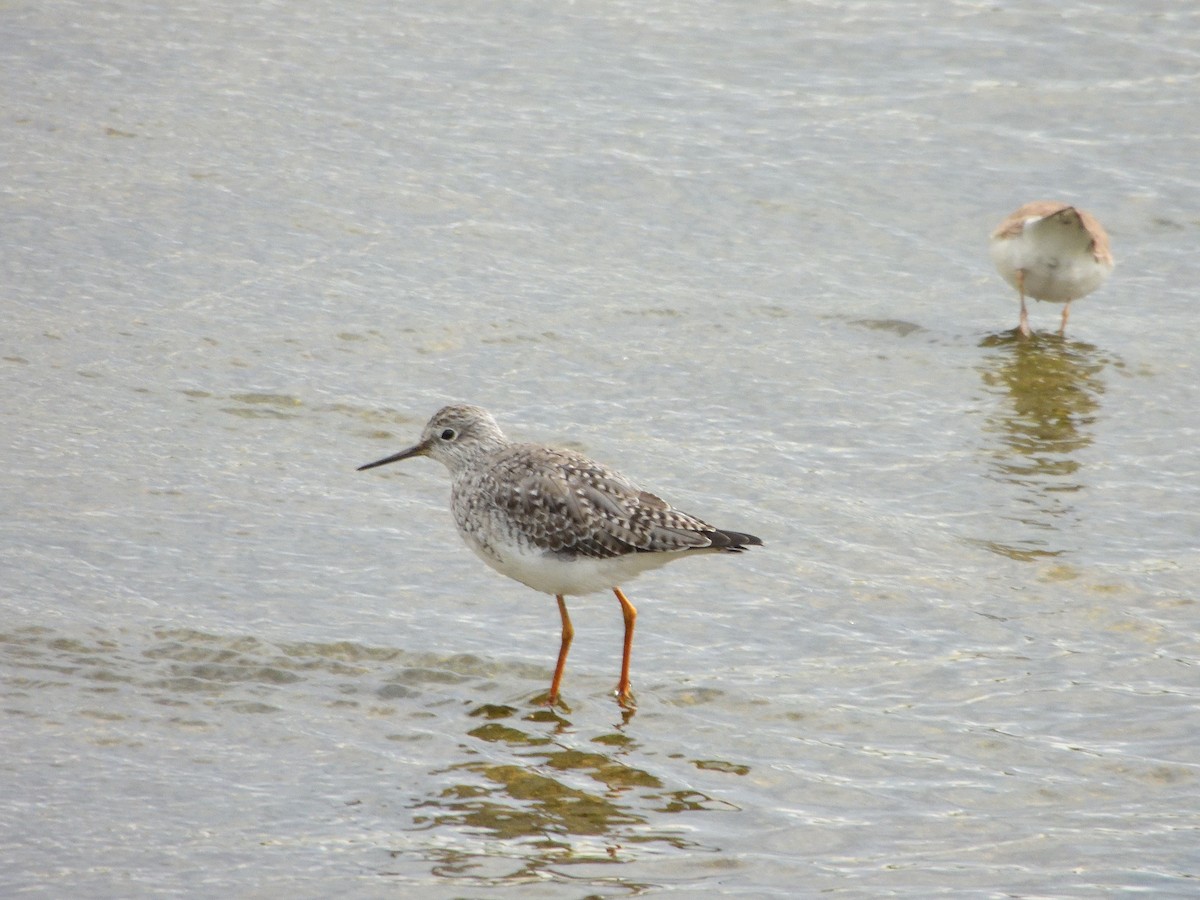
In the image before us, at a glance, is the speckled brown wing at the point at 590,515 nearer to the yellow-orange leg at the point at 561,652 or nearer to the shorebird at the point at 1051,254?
the yellow-orange leg at the point at 561,652

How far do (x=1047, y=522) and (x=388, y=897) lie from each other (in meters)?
4.55

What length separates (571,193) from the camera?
11.9 metres

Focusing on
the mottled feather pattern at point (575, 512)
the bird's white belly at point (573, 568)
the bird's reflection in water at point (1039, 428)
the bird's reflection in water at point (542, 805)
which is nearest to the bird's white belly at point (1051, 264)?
the bird's reflection in water at point (1039, 428)

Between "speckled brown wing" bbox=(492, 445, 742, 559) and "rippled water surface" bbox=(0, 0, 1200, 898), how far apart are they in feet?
1.97

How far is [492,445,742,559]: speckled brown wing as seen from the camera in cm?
650

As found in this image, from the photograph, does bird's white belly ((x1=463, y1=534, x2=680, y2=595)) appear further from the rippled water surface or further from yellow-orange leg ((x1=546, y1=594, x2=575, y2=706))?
the rippled water surface

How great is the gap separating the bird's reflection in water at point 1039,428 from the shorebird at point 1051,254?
37cm

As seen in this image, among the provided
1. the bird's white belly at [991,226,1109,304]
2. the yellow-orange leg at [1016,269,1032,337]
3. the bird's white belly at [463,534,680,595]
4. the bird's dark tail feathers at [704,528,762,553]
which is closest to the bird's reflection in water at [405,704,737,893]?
the bird's white belly at [463,534,680,595]

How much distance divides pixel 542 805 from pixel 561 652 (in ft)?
3.33

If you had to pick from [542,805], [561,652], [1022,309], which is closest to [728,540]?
[561,652]

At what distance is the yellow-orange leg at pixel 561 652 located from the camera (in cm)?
647

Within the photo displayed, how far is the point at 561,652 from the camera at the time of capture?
21.5ft

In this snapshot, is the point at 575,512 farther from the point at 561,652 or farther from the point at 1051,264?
the point at 1051,264

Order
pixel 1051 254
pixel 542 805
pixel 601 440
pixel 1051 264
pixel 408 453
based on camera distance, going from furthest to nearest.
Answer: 1. pixel 1051 264
2. pixel 1051 254
3. pixel 601 440
4. pixel 408 453
5. pixel 542 805
